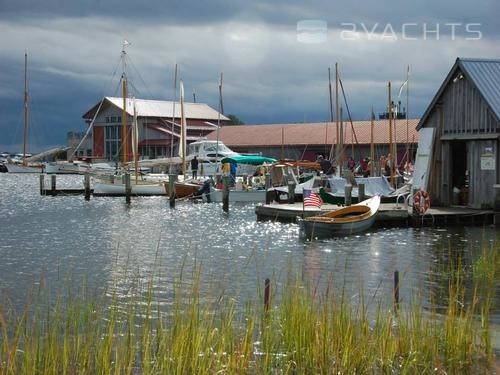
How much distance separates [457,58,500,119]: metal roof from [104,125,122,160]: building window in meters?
76.8

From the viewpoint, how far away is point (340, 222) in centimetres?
2955

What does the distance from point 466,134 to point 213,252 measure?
12.7m

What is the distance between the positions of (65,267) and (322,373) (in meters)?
15.7

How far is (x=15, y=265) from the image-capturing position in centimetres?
2462

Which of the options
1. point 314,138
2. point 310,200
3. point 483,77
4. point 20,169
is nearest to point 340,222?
point 310,200

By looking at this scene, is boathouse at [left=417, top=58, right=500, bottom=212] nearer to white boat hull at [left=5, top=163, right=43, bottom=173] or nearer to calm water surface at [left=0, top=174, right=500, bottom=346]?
calm water surface at [left=0, top=174, right=500, bottom=346]

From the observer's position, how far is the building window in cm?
10662

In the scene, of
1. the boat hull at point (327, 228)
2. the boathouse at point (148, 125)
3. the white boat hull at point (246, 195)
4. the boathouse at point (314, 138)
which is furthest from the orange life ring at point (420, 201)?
the boathouse at point (148, 125)

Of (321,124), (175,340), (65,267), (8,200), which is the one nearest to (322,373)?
(175,340)

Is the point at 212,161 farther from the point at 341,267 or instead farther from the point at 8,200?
the point at 341,267

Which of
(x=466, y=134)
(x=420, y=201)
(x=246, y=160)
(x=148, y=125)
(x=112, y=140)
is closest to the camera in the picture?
(x=420, y=201)

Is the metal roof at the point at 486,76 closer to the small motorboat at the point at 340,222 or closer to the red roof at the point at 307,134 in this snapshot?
the small motorboat at the point at 340,222

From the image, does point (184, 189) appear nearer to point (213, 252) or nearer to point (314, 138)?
point (213, 252)

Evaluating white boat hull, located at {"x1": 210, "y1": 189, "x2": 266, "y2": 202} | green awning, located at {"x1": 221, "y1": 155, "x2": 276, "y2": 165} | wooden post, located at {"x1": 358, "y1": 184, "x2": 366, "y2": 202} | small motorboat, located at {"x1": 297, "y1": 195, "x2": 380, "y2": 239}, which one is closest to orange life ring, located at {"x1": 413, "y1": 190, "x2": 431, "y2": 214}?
small motorboat, located at {"x1": 297, "y1": 195, "x2": 380, "y2": 239}
